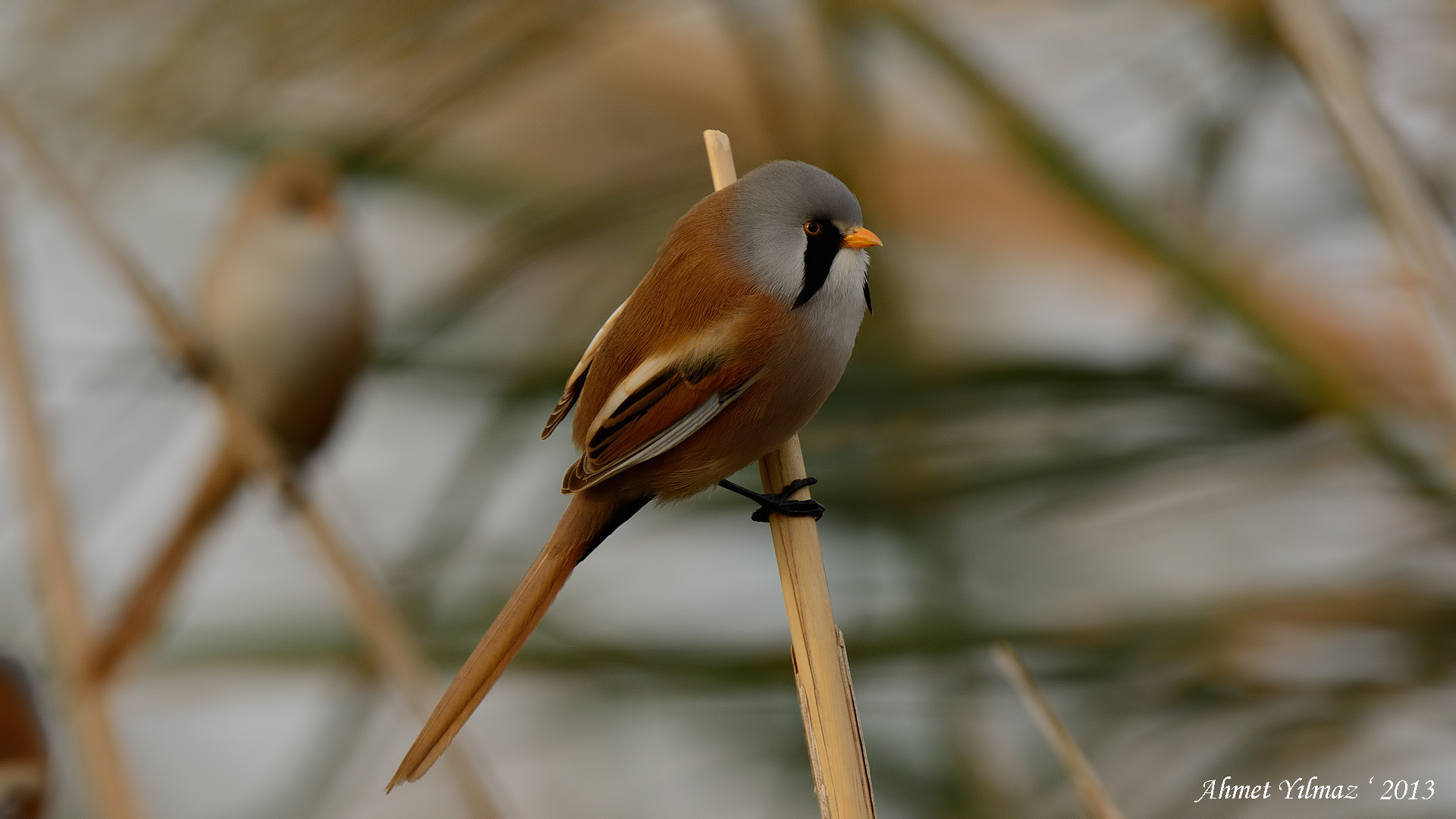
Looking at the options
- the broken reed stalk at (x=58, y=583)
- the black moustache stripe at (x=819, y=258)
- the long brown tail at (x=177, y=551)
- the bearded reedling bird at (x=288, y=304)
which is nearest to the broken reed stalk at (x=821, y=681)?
the black moustache stripe at (x=819, y=258)

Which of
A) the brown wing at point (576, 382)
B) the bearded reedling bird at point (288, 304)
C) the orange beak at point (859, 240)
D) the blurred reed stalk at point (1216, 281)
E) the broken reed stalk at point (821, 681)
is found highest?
the bearded reedling bird at point (288, 304)

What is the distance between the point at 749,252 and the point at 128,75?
4.56 feet

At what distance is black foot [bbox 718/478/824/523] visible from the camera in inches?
48.8

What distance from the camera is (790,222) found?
1221 millimetres

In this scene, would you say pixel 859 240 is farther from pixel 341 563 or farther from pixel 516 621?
pixel 341 563

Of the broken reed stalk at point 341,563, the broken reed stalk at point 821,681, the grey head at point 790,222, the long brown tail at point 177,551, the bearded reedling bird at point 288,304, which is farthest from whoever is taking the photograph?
the bearded reedling bird at point 288,304

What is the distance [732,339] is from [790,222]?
14 cm

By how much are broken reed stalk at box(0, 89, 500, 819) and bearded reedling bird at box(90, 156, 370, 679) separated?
2.04 feet

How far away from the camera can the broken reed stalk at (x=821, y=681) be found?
1.03 m

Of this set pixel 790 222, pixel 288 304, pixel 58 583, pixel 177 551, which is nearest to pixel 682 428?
pixel 790 222

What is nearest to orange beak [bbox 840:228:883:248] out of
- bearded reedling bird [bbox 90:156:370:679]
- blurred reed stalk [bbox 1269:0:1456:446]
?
blurred reed stalk [bbox 1269:0:1456:446]
